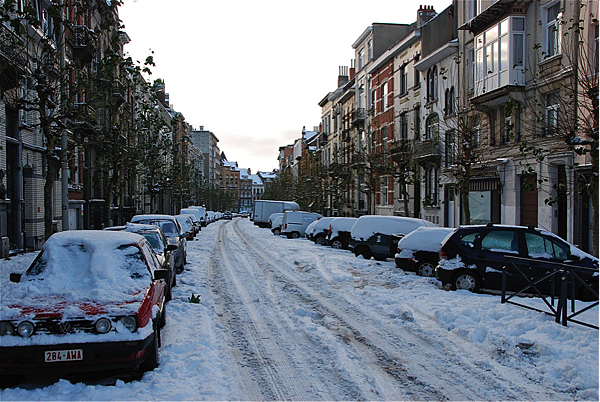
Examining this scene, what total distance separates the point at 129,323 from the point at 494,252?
849 cm

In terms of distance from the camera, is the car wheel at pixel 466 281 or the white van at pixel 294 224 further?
the white van at pixel 294 224

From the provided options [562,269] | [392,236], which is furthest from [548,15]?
[562,269]

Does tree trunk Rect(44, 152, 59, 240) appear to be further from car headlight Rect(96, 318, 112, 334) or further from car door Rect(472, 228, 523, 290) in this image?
car door Rect(472, 228, 523, 290)

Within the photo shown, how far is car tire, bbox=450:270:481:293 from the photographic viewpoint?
36.9 ft

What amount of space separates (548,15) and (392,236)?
430 inches

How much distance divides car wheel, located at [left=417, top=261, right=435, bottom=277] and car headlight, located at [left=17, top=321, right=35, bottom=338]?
35.8 feet

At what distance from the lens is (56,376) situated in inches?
223

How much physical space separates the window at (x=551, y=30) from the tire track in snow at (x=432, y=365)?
1479cm

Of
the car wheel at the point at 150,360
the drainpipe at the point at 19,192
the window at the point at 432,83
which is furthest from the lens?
the window at the point at 432,83

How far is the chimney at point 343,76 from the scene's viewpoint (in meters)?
61.6

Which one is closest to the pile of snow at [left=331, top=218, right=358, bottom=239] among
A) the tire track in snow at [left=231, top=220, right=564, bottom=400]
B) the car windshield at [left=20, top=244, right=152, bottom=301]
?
the tire track in snow at [left=231, top=220, right=564, bottom=400]

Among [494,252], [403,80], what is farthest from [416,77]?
[494,252]

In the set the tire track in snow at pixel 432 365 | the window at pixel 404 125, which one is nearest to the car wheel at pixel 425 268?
the tire track in snow at pixel 432 365

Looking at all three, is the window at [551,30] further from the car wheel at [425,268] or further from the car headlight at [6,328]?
the car headlight at [6,328]
